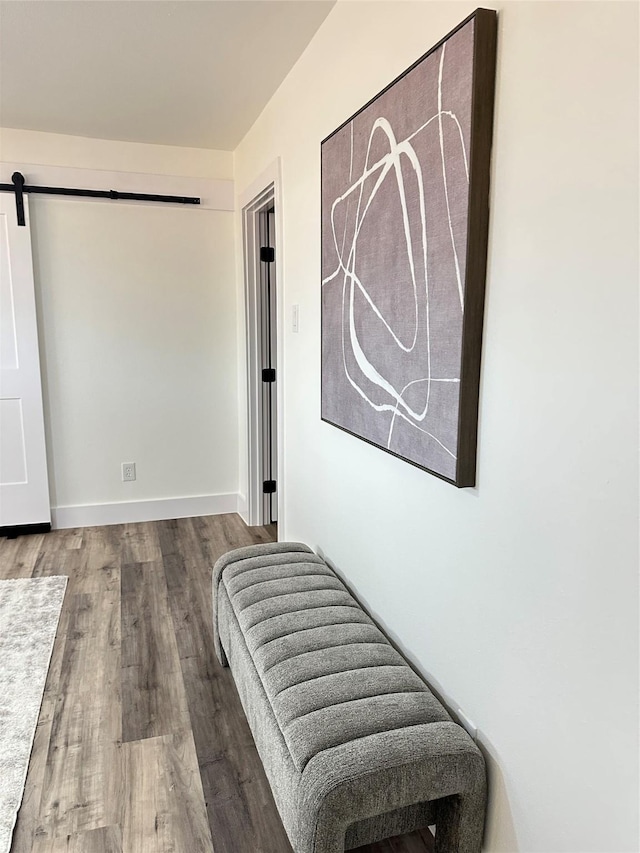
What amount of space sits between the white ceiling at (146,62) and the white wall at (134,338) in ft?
1.35

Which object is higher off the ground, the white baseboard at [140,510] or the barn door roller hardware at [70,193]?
the barn door roller hardware at [70,193]

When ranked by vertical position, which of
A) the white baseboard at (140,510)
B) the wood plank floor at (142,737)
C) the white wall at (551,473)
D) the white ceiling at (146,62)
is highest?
the white ceiling at (146,62)

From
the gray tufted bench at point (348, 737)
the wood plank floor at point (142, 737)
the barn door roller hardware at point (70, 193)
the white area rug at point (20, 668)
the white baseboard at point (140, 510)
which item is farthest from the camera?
the white baseboard at point (140, 510)

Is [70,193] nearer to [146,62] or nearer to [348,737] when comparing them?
[146,62]

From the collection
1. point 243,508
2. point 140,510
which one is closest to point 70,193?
point 140,510

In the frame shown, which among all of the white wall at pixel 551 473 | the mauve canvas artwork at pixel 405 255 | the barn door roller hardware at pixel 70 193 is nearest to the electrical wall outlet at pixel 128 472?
the barn door roller hardware at pixel 70 193

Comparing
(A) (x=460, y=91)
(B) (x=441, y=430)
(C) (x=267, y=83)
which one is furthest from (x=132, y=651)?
(C) (x=267, y=83)

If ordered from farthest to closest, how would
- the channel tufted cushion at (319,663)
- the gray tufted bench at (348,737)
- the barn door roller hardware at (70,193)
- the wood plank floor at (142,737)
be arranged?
the barn door roller hardware at (70,193)
the wood plank floor at (142,737)
the channel tufted cushion at (319,663)
the gray tufted bench at (348,737)

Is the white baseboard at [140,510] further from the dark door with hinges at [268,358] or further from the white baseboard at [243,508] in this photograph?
the dark door with hinges at [268,358]

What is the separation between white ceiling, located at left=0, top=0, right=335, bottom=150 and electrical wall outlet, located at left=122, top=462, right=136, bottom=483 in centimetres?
201

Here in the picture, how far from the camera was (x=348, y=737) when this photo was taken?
1303mm

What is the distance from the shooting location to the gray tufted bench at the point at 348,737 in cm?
122

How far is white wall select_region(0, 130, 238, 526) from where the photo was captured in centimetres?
360

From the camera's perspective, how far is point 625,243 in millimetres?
934
